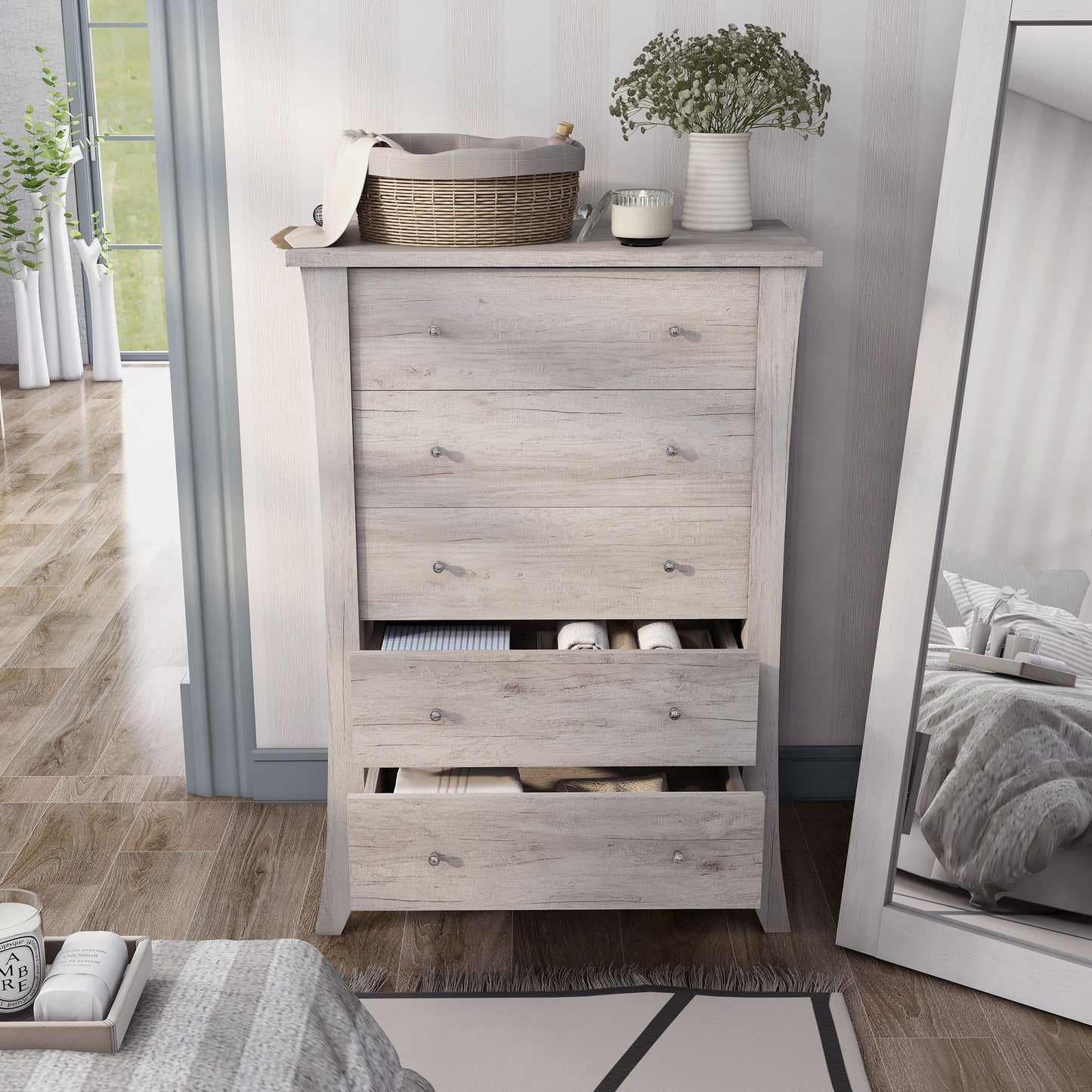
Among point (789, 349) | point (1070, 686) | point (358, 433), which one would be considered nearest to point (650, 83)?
point (789, 349)

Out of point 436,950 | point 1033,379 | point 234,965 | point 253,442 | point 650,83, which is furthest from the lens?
point 253,442

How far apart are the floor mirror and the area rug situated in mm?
223

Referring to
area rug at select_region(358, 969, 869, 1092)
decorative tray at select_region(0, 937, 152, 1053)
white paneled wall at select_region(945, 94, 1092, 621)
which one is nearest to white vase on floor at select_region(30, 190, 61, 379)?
area rug at select_region(358, 969, 869, 1092)

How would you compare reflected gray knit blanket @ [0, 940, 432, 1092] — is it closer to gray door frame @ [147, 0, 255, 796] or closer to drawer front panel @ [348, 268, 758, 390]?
drawer front panel @ [348, 268, 758, 390]

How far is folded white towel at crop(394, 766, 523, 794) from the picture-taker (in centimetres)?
191

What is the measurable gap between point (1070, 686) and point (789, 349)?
2.13 feet

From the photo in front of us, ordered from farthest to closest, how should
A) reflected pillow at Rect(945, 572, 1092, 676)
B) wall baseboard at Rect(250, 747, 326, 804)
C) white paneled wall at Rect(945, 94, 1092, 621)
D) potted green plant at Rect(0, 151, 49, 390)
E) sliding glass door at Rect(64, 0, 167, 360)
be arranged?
sliding glass door at Rect(64, 0, 167, 360), potted green plant at Rect(0, 151, 49, 390), wall baseboard at Rect(250, 747, 326, 804), reflected pillow at Rect(945, 572, 1092, 676), white paneled wall at Rect(945, 94, 1092, 621)

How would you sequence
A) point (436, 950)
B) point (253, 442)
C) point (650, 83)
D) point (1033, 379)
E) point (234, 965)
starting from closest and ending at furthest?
point (234, 965) → point (1033, 379) → point (650, 83) → point (436, 950) → point (253, 442)

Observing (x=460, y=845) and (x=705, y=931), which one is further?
(x=705, y=931)

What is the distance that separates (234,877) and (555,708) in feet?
2.46

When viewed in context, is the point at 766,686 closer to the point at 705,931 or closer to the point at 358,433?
the point at 705,931

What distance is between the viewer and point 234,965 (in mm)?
1178

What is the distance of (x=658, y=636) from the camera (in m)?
1.93

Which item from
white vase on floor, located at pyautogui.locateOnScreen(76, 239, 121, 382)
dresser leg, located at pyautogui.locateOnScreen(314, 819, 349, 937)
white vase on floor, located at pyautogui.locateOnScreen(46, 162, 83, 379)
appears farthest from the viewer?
white vase on floor, located at pyautogui.locateOnScreen(76, 239, 121, 382)
